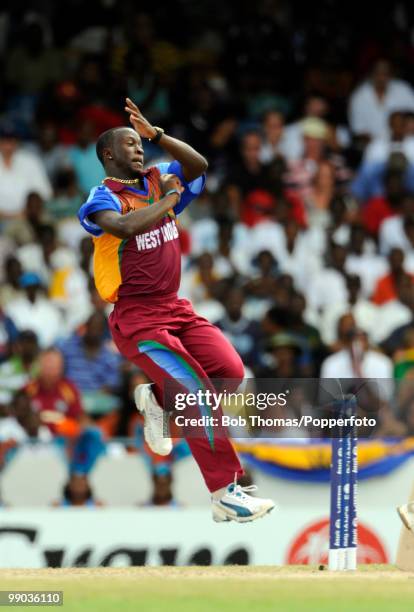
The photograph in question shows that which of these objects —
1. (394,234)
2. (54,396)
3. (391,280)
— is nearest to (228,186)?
(394,234)

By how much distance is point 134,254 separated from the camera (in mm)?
9016

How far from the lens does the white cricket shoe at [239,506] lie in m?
9.05

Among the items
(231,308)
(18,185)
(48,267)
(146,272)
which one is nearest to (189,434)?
(146,272)

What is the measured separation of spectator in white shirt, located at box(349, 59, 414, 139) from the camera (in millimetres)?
17297

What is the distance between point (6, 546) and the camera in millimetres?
11531

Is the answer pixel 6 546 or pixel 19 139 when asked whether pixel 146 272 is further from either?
pixel 19 139

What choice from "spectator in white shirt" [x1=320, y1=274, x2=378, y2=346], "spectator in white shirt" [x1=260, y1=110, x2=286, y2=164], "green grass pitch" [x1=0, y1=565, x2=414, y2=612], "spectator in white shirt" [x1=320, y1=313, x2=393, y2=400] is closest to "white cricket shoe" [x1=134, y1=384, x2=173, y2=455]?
"green grass pitch" [x1=0, y1=565, x2=414, y2=612]

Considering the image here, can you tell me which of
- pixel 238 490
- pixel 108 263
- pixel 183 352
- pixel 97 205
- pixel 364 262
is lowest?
pixel 238 490

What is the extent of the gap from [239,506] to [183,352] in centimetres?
96

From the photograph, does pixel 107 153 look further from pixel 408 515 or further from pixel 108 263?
pixel 408 515

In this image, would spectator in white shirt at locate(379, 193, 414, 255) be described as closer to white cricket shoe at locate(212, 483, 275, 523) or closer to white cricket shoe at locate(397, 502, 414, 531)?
white cricket shoe at locate(397, 502, 414, 531)

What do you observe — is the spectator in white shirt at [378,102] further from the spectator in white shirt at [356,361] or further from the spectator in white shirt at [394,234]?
the spectator in white shirt at [356,361]

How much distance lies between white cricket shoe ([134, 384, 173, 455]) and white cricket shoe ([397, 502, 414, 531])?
148 centimetres

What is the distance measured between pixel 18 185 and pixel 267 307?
3.07 meters
